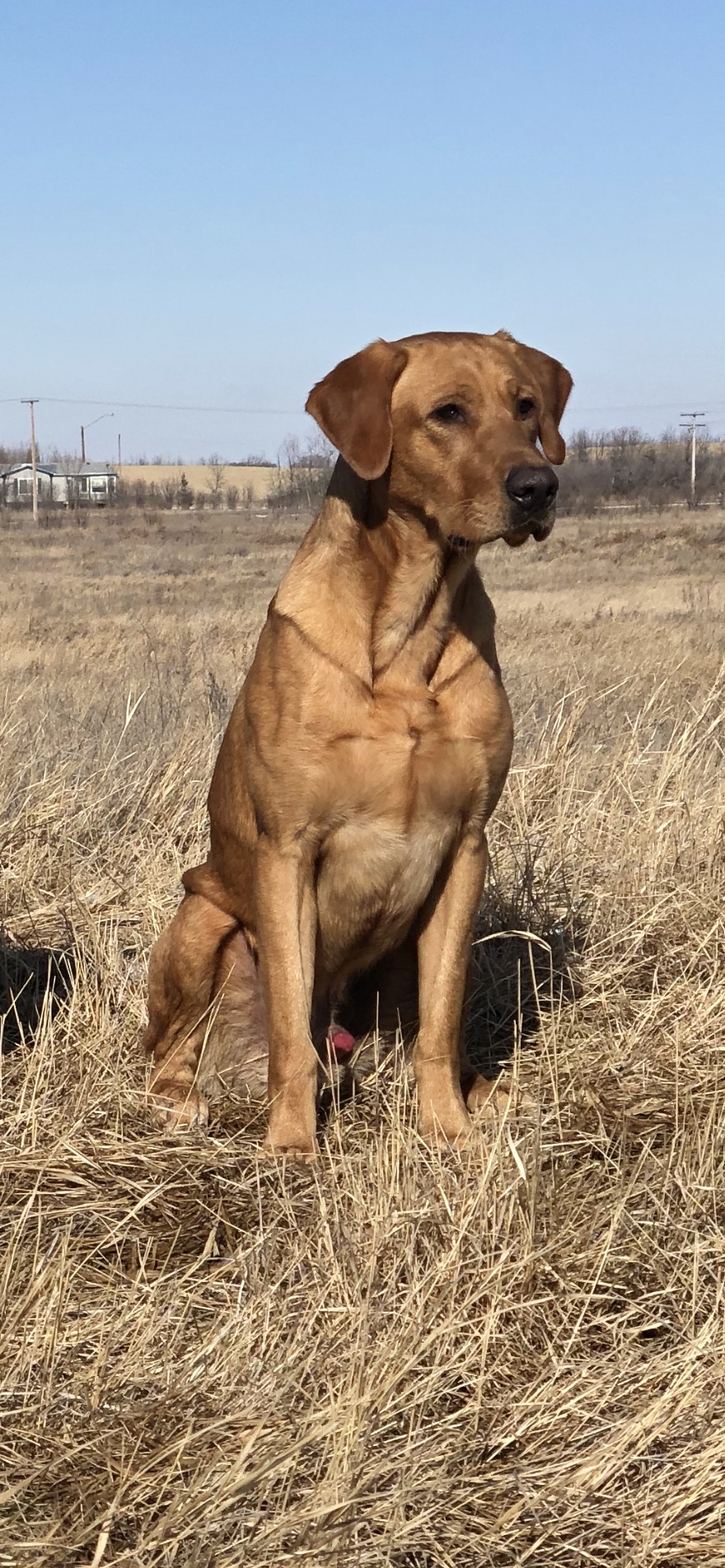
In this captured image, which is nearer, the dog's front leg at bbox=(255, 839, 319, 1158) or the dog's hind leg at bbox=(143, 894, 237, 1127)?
the dog's front leg at bbox=(255, 839, 319, 1158)

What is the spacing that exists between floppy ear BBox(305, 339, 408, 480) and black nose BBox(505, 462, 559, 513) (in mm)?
277

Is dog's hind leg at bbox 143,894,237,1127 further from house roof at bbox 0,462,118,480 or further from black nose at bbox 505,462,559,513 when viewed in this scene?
house roof at bbox 0,462,118,480

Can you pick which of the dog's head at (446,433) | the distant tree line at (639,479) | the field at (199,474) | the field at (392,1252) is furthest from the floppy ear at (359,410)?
the field at (199,474)

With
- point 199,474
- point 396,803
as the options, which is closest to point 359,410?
point 396,803

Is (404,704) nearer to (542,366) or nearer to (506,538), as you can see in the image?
(506,538)

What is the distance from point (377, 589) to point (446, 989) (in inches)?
36.3

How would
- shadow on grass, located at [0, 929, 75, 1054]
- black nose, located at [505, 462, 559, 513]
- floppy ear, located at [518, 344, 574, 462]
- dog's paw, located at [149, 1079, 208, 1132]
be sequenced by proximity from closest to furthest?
1. black nose, located at [505, 462, 559, 513]
2. dog's paw, located at [149, 1079, 208, 1132]
3. floppy ear, located at [518, 344, 574, 462]
4. shadow on grass, located at [0, 929, 75, 1054]

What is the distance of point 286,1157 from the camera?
3098mm

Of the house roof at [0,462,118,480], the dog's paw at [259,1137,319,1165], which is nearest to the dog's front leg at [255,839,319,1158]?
the dog's paw at [259,1137,319,1165]

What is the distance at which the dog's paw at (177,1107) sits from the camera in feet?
10.9

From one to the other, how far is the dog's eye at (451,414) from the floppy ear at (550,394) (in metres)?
0.29

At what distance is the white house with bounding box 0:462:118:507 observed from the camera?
81188mm

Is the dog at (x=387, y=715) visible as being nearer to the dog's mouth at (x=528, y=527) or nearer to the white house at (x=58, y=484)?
the dog's mouth at (x=528, y=527)

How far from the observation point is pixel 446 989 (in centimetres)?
354
